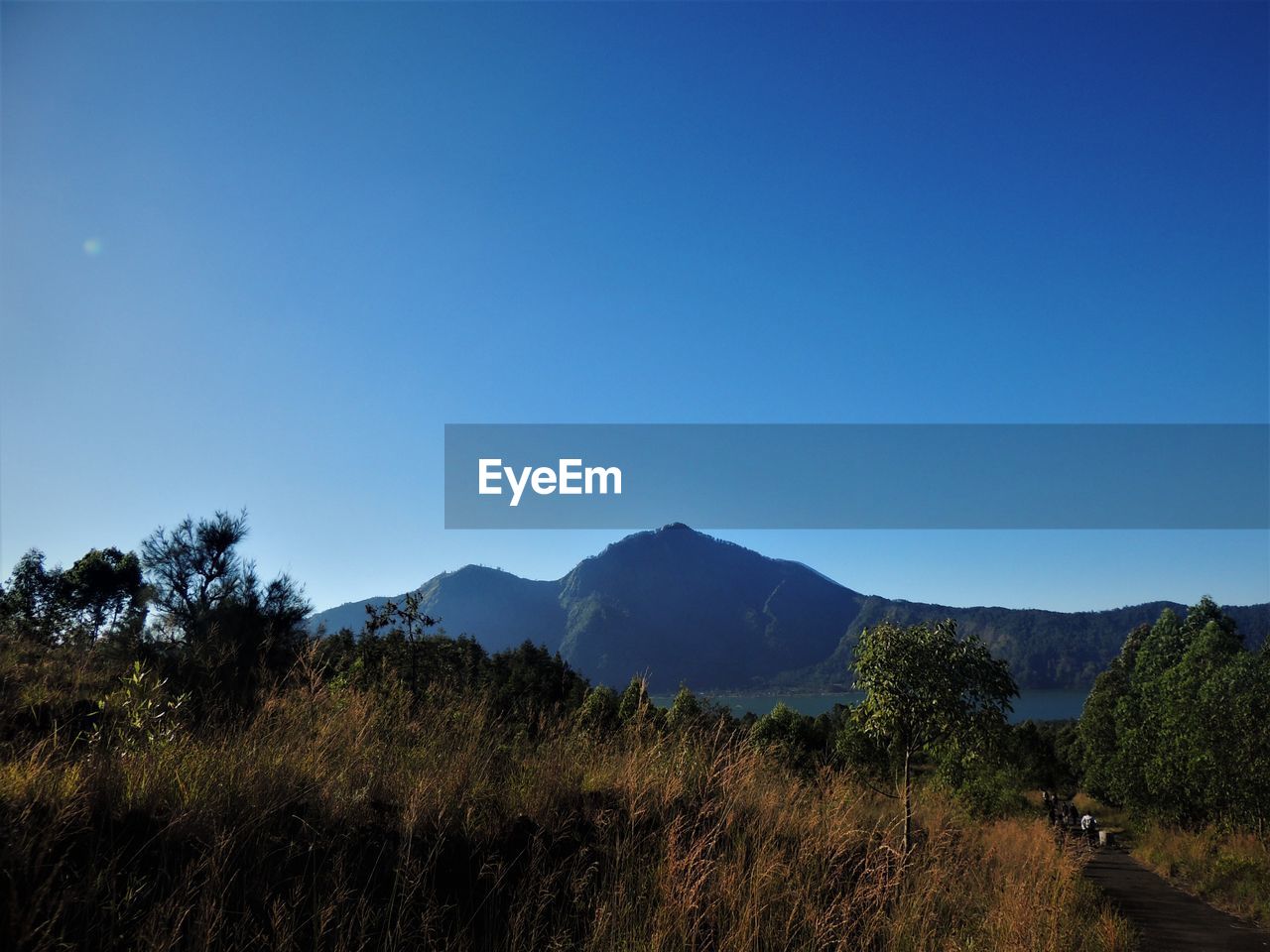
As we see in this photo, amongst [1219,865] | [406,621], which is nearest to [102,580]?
[406,621]

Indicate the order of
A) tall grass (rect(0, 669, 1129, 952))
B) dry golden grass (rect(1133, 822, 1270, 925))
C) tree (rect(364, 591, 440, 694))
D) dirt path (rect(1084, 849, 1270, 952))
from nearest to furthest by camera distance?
tall grass (rect(0, 669, 1129, 952)) < tree (rect(364, 591, 440, 694)) < dirt path (rect(1084, 849, 1270, 952)) < dry golden grass (rect(1133, 822, 1270, 925))

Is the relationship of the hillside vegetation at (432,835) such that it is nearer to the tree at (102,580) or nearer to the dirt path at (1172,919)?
the dirt path at (1172,919)

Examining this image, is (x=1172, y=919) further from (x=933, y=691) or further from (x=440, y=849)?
(x=440, y=849)

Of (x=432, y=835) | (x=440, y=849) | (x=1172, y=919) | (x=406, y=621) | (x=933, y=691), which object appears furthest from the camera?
(x=1172, y=919)

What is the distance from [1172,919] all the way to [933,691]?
25.8 feet

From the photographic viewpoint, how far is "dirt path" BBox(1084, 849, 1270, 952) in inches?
538

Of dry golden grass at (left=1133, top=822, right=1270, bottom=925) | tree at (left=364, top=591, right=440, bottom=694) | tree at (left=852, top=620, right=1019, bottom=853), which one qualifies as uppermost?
tree at (left=364, top=591, right=440, bottom=694)

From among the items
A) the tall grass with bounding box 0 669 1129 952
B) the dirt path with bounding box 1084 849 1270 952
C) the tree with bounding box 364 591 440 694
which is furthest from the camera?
the dirt path with bounding box 1084 849 1270 952

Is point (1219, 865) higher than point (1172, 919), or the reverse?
point (1172, 919)

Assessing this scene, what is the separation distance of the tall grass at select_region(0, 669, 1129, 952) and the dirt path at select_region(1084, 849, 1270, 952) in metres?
10.3

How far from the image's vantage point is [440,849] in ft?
14.3

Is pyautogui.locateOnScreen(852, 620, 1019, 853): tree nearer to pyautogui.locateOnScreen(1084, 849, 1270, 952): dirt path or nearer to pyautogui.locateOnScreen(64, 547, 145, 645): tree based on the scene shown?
pyautogui.locateOnScreen(1084, 849, 1270, 952): dirt path

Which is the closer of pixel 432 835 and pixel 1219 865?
pixel 432 835

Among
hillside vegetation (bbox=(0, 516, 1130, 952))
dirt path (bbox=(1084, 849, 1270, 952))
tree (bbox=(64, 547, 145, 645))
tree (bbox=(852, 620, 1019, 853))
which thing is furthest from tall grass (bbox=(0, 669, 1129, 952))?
tree (bbox=(64, 547, 145, 645))
